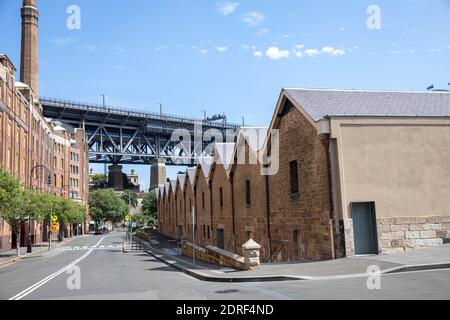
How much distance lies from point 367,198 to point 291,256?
538 cm

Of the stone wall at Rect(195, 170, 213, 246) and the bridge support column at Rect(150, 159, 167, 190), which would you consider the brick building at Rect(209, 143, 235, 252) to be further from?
the bridge support column at Rect(150, 159, 167, 190)

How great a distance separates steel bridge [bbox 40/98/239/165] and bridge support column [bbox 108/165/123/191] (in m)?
3.79

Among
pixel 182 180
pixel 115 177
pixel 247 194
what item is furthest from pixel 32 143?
pixel 115 177

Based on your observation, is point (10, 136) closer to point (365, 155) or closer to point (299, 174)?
point (299, 174)

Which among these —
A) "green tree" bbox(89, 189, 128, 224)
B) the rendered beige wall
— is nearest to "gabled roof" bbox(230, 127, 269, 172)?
the rendered beige wall

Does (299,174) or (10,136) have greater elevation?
(10,136)

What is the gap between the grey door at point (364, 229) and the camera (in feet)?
57.1

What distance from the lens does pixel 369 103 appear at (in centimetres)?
2030

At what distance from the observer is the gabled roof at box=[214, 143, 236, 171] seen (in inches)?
1281

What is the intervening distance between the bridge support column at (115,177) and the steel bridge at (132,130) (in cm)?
379

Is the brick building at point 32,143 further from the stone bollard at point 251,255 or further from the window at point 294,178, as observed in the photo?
the stone bollard at point 251,255

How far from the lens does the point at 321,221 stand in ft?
59.9

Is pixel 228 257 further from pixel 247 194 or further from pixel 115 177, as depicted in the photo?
pixel 115 177
